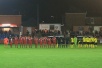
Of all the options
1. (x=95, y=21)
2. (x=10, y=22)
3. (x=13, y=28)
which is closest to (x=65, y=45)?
(x=13, y=28)

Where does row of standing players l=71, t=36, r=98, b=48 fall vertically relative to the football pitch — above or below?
above

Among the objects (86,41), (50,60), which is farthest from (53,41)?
(50,60)

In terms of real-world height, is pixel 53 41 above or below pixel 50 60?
above

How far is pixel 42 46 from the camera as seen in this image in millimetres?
33688

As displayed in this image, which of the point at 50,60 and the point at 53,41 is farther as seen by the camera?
the point at 53,41

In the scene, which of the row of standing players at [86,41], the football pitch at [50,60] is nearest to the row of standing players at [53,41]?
the row of standing players at [86,41]

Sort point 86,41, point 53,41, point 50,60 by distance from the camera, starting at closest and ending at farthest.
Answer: point 50,60 → point 86,41 → point 53,41

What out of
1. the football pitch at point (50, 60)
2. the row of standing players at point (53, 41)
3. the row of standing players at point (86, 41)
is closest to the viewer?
the football pitch at point (50, 60)

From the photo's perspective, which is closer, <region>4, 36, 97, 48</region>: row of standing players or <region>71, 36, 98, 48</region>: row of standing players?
<region>71, 36, 98, 48</region>: row of standing players

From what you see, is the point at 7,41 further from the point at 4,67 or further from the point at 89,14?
the point at 89,14

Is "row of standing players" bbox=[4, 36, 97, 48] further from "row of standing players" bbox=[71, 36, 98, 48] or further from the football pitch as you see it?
the football pitch

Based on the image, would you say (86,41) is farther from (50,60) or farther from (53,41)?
(50,60)

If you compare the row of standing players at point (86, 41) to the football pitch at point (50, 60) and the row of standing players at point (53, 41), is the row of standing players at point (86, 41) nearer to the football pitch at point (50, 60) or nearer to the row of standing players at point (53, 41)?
the row of standing players at point (53, 41)

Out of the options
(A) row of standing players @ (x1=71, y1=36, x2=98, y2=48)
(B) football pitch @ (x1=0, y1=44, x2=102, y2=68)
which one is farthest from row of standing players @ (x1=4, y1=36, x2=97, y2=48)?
(B) football pitch @ (x1=0, y1=44, x2=102, y2=68)
